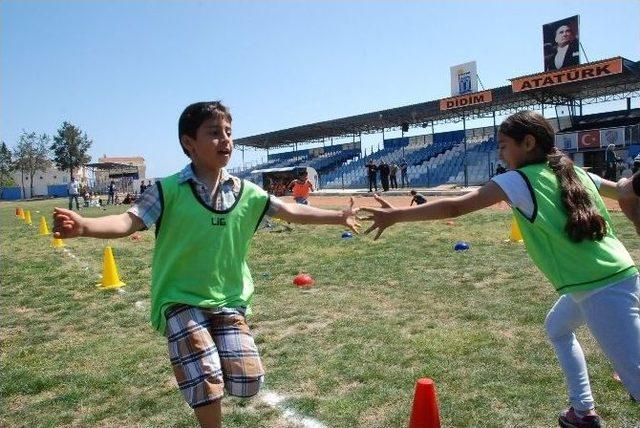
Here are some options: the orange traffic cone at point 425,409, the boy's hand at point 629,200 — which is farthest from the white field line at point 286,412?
the boy's hand at point 629,200

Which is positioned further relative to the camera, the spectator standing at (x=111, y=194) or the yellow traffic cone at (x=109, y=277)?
the spectator standing at (x=111, y=194)

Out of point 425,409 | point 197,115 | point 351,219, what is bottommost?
point 425,409

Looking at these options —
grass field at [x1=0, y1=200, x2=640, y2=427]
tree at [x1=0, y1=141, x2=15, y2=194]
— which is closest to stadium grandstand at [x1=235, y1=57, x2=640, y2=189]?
grass field at [x1=0, y1=200, x2=640, y2=427]

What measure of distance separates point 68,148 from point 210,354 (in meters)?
98.3

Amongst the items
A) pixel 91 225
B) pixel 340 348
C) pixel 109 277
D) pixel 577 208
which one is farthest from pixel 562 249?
pixel 109 277

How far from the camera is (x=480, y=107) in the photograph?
43.2m

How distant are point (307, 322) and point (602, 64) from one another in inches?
1231

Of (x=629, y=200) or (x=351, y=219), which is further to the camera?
(x=351, y=219)

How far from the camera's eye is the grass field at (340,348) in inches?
153

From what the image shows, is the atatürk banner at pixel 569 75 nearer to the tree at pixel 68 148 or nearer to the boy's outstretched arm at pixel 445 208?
the boy's outstretched arm at pixel 445 208

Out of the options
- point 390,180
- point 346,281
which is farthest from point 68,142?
point 346,281

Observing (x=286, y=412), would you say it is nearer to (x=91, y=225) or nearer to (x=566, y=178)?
(x=91, y=225)

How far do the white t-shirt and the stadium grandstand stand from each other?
29.6 metres

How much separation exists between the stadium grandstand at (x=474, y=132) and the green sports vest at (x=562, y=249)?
29.5 metres
